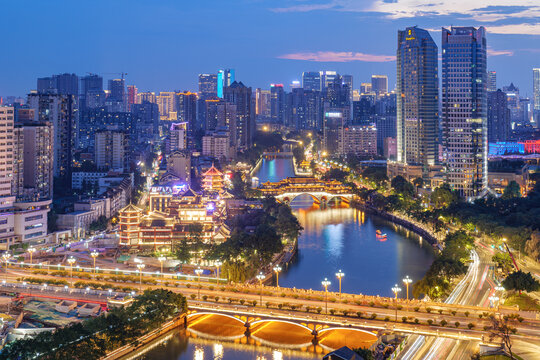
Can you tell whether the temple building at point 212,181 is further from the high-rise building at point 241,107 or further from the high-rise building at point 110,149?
the high-rise building at point 241,107

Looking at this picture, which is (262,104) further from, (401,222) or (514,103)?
(401,222)

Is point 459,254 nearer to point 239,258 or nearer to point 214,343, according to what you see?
point 239,258

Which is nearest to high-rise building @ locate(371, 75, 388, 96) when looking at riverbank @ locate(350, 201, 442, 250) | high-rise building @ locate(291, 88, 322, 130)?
high-rise building @ locate(291, 88, 322, 130)

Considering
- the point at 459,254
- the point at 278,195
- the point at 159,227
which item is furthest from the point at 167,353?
the point at 278,195

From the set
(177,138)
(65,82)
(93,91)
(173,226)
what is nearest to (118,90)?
(93,91)

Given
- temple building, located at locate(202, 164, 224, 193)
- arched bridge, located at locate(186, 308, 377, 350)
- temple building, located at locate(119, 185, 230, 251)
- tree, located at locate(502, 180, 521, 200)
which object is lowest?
arched bridge, located at locate(186, 308, 377, 350)

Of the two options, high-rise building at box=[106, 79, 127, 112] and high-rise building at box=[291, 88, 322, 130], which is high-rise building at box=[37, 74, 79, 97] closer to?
high-rise building at box=[106, 79, 127, 112]

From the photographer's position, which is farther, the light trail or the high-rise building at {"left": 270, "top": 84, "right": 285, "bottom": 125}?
the high-rise building at {"left": 270, "top": 84, "right": 285, "bottom": 125}
